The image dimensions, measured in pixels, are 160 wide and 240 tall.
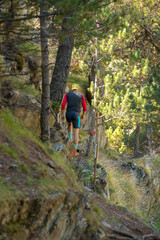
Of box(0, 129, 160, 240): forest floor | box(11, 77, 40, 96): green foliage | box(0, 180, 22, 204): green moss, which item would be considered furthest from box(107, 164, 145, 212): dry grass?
box(0, 180, 22, 204): green moss

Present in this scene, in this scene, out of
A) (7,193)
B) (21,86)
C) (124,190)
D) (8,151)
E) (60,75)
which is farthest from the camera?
(124,190)

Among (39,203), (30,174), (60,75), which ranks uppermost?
(60,75)

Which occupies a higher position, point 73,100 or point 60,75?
point 60,75

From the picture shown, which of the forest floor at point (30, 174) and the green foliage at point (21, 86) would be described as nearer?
the forest floor at point (30, 174)

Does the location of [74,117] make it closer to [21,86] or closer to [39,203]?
[21,86]

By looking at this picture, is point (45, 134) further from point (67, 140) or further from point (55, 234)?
point (55, 234)

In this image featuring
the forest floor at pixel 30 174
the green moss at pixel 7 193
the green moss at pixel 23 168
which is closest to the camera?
the green moss at pixel 7 193

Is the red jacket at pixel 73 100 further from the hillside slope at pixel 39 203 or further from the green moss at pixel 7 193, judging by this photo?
the green moss at pixel 7 193

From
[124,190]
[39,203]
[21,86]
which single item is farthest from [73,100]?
[39,203]

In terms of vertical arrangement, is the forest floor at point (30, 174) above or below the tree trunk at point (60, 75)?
below

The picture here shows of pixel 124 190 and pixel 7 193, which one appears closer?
pixel 7 193

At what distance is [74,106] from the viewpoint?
782 cm

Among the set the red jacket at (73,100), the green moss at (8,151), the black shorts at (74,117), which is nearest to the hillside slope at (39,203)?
the green moss at (8,151)

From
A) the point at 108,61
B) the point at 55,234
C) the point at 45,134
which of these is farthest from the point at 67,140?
the point at 108,61
